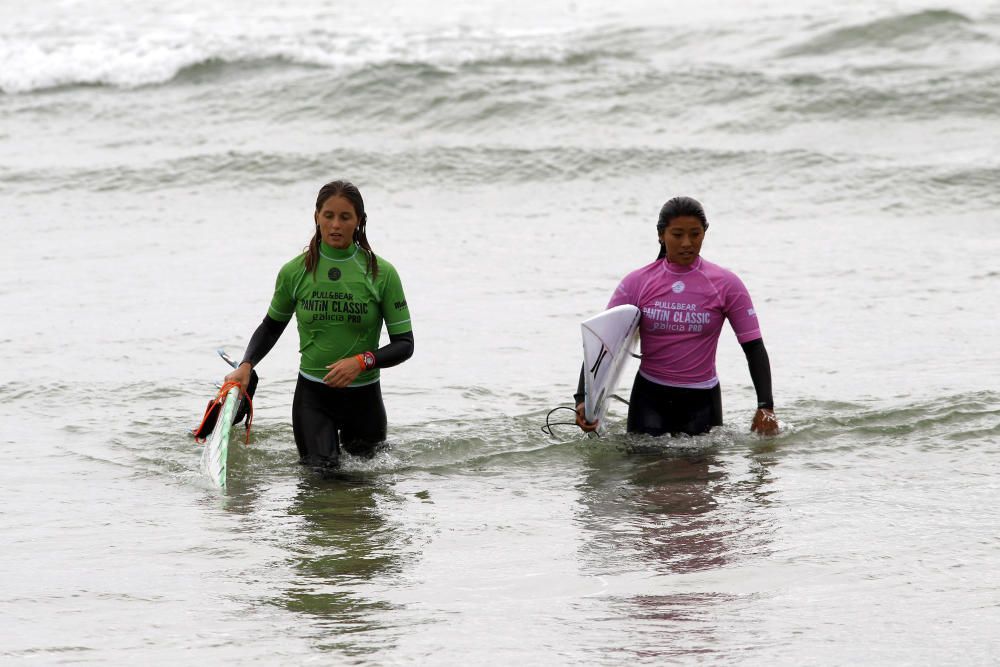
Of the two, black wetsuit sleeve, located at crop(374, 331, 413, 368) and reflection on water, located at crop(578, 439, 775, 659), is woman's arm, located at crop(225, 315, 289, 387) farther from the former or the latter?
reflection on water, located at crop(578, 439, 775, 659)

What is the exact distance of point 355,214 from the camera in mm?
6391

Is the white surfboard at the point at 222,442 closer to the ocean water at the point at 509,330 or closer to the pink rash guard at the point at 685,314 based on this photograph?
the ocean water at the point at 509,330

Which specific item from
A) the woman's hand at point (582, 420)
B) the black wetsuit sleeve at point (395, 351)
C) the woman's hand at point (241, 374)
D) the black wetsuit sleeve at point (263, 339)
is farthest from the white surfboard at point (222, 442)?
the woman's hand at point (582, 420)

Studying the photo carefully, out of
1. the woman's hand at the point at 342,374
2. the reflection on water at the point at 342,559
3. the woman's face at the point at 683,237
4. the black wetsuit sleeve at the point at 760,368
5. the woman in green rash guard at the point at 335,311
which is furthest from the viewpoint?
the black wetsuit sleeve at the point at 760,368

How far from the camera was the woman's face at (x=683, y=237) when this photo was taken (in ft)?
21.8

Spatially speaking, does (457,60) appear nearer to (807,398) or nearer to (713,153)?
(713,153)

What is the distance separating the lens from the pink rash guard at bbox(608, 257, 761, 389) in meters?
6.78

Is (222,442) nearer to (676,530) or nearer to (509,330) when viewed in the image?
(676,530)

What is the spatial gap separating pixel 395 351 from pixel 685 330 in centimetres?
154

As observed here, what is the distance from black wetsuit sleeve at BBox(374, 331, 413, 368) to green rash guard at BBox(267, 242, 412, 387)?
4 cm

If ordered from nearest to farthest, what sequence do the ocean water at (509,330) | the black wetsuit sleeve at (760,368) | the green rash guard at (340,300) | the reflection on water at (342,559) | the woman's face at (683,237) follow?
the reflection on water at (342,559) → the ocean water at (509,330) → the green rash guard at (340,300) → the woman's face at (683,237) → the black wetsuit sleeve at (760,368)

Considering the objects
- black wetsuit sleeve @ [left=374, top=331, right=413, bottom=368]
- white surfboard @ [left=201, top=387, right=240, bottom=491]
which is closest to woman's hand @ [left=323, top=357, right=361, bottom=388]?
black wetsuit sleeve @ [left=374, top=331, right=413, bottom=368]

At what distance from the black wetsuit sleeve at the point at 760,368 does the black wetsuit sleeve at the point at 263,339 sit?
2358 millimetres

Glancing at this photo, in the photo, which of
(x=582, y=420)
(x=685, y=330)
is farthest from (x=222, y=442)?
(x=685, y=330)
